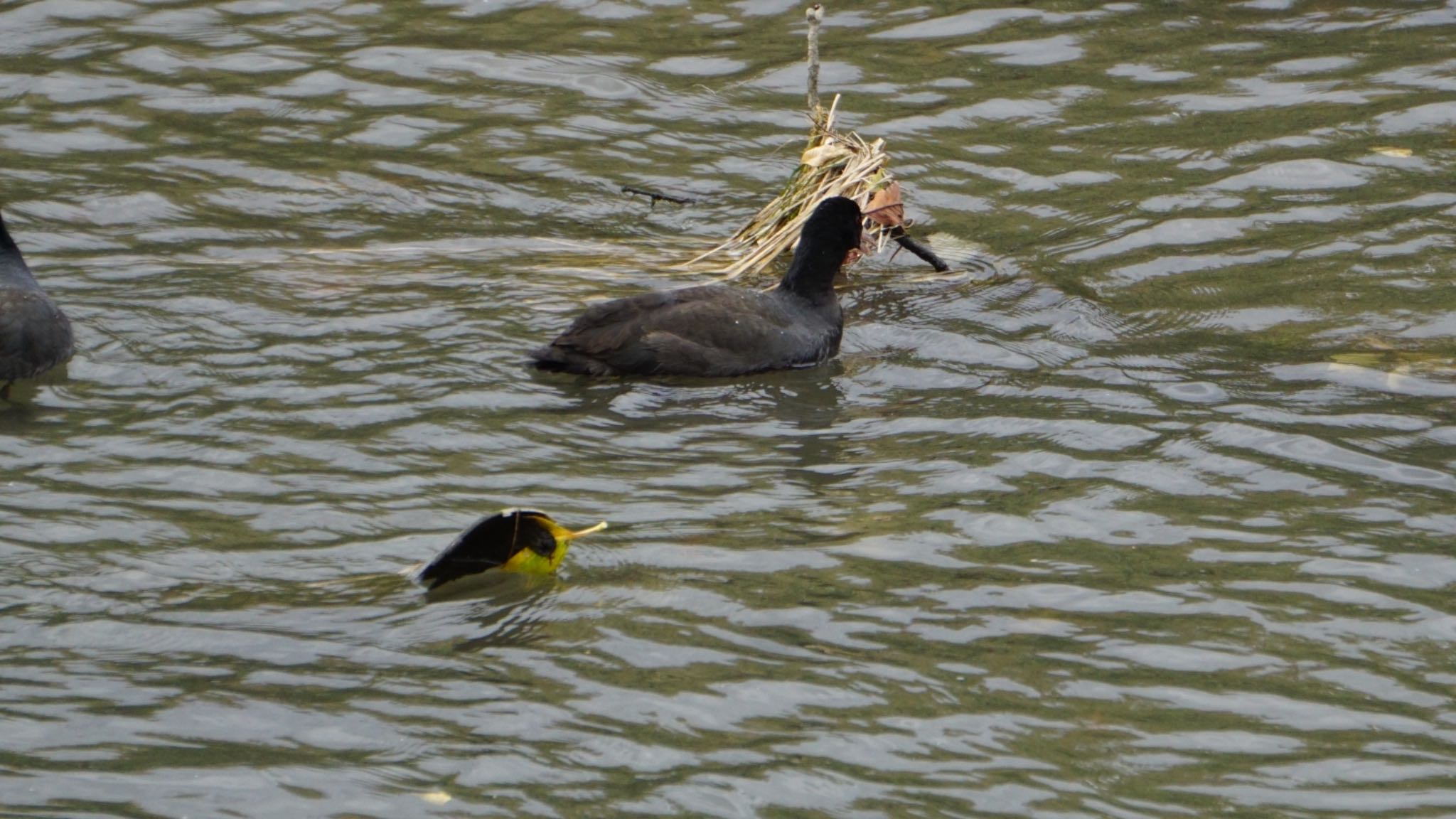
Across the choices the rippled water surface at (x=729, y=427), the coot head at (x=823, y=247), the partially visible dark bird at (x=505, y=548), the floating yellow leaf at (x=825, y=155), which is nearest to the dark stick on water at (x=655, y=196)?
the rippled water surface at (x=729, y=427)

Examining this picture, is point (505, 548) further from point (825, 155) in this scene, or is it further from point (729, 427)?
point (825, 155)

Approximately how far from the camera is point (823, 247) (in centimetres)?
1084

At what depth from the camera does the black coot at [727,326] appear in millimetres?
9828

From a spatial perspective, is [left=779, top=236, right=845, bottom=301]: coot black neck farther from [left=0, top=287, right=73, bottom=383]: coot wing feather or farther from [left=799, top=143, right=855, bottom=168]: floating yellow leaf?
[left=0, top=287, right=73, bottom=383]: coot wing feather

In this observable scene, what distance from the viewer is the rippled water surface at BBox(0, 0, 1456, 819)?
5988 millimetres

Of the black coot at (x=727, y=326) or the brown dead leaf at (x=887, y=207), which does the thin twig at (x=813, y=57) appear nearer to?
the brown dead leaf at (x=887, y=207)

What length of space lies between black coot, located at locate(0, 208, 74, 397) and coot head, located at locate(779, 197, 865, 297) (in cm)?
386

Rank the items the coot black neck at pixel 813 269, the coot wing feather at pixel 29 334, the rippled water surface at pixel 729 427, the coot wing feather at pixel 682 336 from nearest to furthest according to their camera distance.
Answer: the rippled water surface at pixel 729 427 < the coot wing feather at pixel 29 334 < the coot wing feather at pixel 682 336 < the coot black neck at pixel 813 269

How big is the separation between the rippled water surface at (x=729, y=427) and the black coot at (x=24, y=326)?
0.58ft

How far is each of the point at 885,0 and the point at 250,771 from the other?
1109 centimetres

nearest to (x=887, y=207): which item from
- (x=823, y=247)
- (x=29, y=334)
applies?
(x=823, y=247)

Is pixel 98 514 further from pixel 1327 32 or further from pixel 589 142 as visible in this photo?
pixel 1327 32

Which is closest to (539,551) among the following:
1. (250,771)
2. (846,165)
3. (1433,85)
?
(250,771)

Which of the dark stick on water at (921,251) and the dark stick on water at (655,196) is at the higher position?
the dark stick on water at (655,196)
